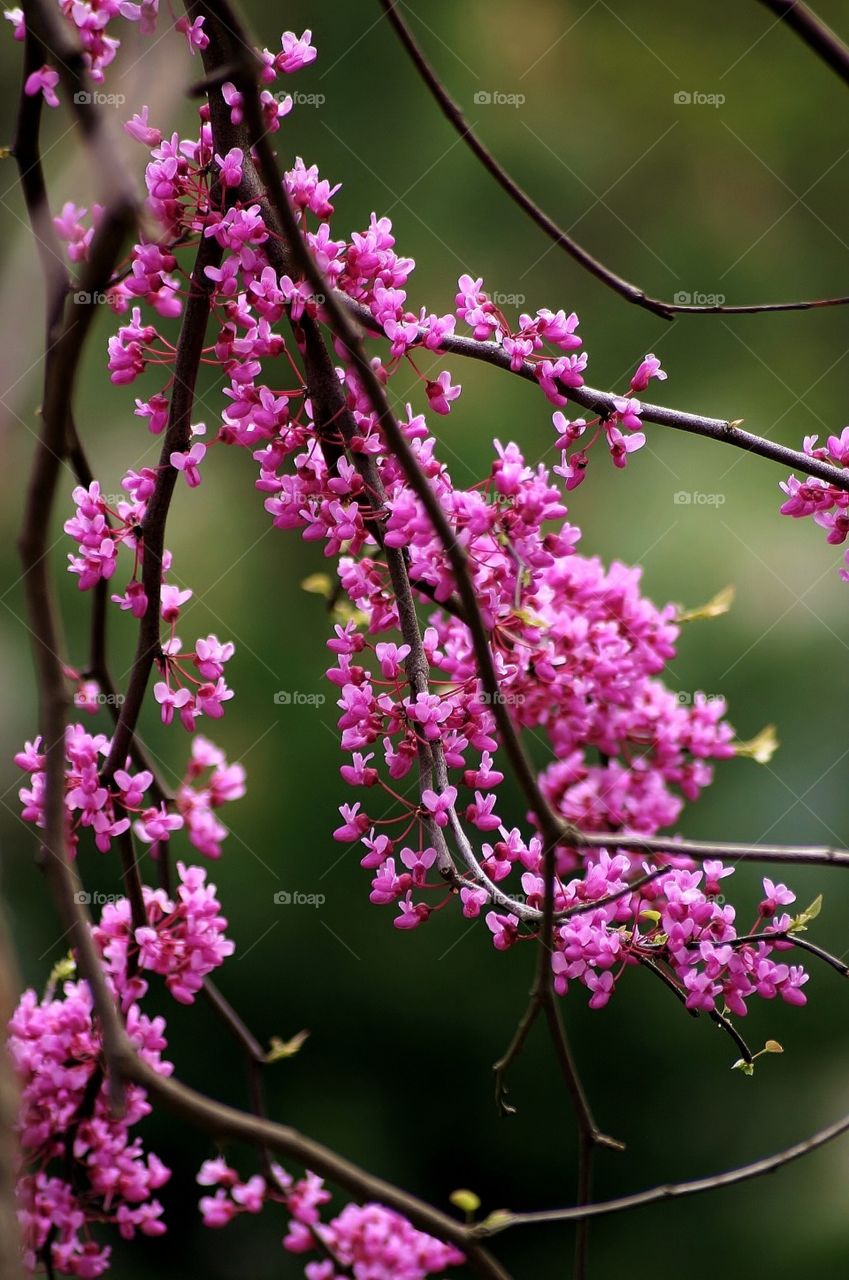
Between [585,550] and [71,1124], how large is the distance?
3.98 ft

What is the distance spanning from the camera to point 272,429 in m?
0.71

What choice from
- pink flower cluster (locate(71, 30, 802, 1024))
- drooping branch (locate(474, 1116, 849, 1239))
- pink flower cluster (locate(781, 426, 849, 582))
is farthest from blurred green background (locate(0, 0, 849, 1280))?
drooping branch (locate(474, 1116, 849, 1239))

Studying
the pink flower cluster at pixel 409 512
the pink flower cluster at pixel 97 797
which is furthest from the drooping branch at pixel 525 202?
the pink flower cluster at pixel 97 797

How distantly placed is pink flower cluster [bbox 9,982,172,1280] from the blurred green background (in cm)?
73

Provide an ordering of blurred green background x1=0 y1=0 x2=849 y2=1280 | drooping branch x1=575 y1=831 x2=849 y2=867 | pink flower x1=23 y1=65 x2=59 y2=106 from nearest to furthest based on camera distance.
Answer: drooping branch x1=575 y1=831 x2=849 y2=867
pink flower x1=23 y1=65 x2=59 y2=106
blurred green background x1=0 y1=0 x2=849 y2=1280

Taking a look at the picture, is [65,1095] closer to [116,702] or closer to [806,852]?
[116,702]

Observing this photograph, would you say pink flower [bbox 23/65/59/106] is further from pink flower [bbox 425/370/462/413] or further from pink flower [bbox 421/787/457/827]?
pink flower [bbox 421/787/457/827]

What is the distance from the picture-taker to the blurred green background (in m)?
1.57

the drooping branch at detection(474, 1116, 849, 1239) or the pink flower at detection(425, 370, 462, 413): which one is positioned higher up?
the pink flower at detection(425, 370, 462, 413)

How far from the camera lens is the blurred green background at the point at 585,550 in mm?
1572

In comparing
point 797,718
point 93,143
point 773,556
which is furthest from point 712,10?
point 93,143

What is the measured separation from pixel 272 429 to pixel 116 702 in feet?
0.79

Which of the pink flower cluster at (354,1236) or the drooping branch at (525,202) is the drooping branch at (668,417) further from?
the pink flower cluster at (354,1236)

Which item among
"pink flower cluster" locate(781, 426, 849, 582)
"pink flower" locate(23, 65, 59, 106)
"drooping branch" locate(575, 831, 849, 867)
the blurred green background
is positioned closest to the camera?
"drooping branch" locate(575, 831, 849, 867)
